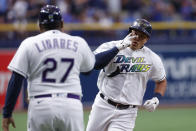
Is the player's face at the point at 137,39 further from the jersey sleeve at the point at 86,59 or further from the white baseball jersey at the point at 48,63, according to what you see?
the white baseball jersey at the point at 48,63

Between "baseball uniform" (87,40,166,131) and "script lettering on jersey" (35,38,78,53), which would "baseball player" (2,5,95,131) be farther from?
"baseball uniform" (87,40,166,131)

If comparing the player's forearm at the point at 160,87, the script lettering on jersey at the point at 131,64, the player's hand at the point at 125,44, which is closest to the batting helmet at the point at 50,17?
the player's hand at the point at 125,44

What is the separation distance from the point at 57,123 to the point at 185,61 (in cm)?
1102

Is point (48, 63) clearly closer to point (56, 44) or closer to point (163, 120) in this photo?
point (56, 44)

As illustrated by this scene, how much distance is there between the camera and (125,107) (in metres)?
6.44

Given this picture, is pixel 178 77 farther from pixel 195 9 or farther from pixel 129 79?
pixel 129 79

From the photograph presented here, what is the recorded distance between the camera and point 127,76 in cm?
648

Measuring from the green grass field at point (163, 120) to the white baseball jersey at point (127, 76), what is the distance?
4.19 metres

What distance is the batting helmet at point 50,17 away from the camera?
502cm

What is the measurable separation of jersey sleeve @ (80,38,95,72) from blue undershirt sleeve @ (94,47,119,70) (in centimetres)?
33

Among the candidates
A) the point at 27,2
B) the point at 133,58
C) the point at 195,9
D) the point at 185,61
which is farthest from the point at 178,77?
the point at 133,58

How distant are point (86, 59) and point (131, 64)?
151 cm

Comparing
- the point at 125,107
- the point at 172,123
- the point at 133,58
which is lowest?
the point at 172,123

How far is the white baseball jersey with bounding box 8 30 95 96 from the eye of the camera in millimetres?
4828
